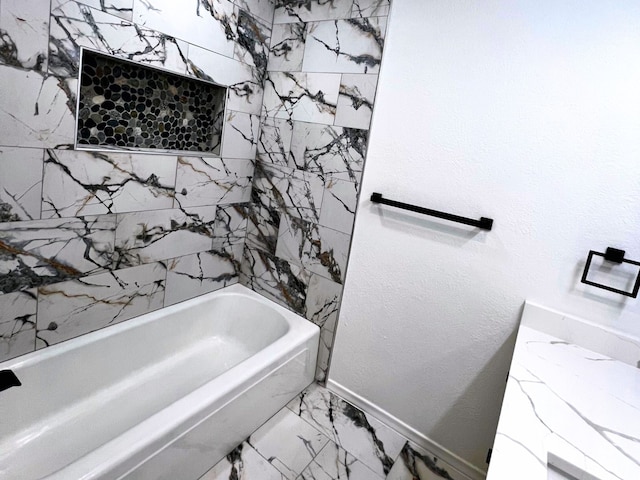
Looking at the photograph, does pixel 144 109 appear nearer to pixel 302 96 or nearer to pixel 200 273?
pixel 302 96

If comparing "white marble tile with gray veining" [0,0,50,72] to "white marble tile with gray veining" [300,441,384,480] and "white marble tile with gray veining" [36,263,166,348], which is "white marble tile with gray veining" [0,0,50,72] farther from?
"white marble tile with gray veining" [300,441,384,480]

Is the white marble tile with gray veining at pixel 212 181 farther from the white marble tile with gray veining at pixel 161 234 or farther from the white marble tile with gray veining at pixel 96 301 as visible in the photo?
the white marble tile with gray veining at pixel 96 301

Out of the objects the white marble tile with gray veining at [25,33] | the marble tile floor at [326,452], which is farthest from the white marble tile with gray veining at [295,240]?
the white marble tile with gray veining at [25,33]

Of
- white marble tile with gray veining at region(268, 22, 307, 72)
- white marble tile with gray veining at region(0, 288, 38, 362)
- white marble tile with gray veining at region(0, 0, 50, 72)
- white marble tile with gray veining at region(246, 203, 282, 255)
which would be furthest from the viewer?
white marble tile with gray veining at region(246, 203, 282, 255)

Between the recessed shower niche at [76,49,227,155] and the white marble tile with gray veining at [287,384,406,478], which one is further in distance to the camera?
the white marble tile with gray veining at [287,384,406,478]

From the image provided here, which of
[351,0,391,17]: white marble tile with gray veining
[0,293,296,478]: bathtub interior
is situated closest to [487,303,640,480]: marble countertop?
[0,293,296,478]: bathtub interior

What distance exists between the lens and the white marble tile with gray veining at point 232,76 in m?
1.81

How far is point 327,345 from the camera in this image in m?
2.13

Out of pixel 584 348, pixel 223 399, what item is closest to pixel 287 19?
pixel 223 399

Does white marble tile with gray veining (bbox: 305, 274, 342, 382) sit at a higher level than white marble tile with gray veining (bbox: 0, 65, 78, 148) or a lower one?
lower

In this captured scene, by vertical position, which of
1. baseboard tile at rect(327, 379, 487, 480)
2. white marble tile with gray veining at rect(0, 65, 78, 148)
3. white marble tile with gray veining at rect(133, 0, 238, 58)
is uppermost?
white marble tile with gray veining at rect(133, 0, 238, 58)

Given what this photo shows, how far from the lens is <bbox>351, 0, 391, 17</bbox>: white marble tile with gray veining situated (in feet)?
5.61

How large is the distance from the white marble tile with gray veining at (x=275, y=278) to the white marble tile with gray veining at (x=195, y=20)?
1.12 metres

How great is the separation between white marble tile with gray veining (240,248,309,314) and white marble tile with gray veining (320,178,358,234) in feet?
1.14
